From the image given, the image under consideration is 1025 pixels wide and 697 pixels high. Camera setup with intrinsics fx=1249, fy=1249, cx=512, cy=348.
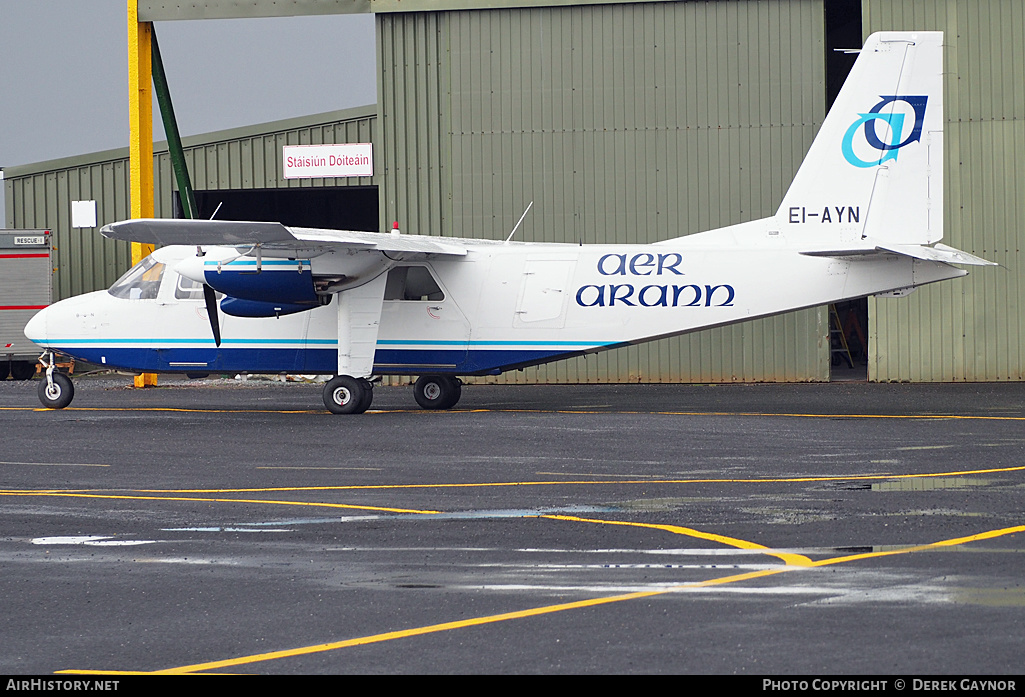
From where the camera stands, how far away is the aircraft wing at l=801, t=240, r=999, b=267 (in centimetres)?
1891

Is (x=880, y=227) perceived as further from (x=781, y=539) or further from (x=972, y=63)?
(x=781, y=539)

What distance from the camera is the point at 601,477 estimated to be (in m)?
13.2

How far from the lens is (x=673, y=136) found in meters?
28.4

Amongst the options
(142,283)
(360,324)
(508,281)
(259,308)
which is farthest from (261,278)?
(508,281)

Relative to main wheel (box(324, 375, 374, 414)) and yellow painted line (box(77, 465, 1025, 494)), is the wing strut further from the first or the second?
yellow painted line (box(77, 465, 1025, 494))

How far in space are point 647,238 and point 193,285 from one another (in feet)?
35.8

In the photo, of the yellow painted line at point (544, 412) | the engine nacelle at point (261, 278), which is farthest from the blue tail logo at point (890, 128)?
the engine nacelle at point (261, 278)

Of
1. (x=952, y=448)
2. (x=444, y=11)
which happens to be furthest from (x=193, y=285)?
(x=952, y=448)

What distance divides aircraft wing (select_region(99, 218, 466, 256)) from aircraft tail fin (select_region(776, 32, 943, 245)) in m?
6.68

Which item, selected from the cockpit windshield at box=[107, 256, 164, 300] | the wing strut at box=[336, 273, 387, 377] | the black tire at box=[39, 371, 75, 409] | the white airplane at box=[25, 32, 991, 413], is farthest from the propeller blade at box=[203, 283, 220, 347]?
the black tire at box=[39, 371, 75, 409]

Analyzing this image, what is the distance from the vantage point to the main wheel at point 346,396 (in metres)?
21.0

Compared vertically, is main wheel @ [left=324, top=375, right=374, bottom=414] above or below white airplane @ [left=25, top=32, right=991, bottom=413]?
below

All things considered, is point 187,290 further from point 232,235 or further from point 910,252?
point 910,252

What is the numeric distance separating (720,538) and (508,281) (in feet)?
39.6
